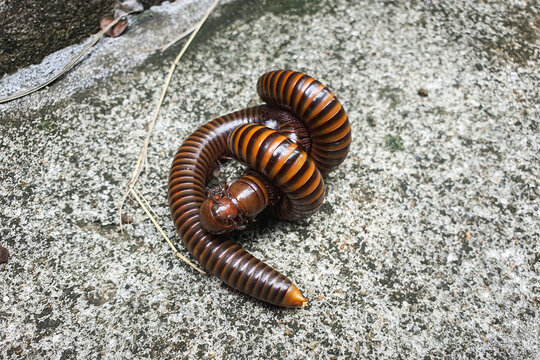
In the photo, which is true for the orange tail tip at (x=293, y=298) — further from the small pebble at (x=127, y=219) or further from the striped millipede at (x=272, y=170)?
the small pebble at (x=127, y=219)

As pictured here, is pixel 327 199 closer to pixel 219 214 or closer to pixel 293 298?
pixel 293 298

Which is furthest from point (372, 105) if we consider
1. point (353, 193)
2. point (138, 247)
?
point (138, 247)

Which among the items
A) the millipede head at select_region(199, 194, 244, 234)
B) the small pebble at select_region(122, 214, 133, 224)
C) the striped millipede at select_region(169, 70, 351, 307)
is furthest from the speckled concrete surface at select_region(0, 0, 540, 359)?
the millipede head at select_region(199, 194, 244, 234)

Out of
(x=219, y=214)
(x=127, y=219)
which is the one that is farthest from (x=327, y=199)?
(x=127, y=219)

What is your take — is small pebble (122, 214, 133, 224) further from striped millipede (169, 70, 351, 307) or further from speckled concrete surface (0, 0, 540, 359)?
striped millipede (169, 70, 351, 307)

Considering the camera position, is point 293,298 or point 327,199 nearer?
point 293,298

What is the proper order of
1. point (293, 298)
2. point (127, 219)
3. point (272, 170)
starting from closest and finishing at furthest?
point (272, 170), point (293, 298), point (127, 219)

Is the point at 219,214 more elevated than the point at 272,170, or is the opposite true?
the point at 272,170
